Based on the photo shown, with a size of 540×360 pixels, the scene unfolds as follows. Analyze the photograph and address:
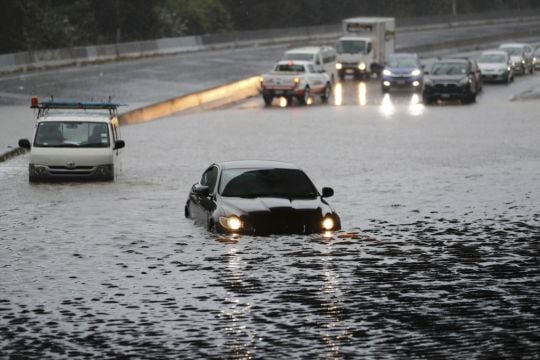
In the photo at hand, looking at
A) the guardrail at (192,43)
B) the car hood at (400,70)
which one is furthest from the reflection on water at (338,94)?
the guardrail at (192,43)

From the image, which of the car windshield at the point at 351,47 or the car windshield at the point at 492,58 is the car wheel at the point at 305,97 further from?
the car windshield at the point at 351,47

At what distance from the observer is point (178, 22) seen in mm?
103688

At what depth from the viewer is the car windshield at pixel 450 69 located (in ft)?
178

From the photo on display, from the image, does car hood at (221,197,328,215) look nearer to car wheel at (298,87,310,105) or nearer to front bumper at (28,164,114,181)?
front bumper at (28,164,114,181)

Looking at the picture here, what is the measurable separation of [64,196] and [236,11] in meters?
98.5

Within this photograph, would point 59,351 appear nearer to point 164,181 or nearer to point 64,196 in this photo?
point 64,196

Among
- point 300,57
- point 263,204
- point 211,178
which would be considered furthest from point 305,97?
point 263,204

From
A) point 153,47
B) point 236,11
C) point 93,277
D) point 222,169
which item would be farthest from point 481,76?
point 236,11

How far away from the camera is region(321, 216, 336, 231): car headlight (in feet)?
64.4

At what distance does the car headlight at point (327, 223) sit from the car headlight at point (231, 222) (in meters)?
1.19

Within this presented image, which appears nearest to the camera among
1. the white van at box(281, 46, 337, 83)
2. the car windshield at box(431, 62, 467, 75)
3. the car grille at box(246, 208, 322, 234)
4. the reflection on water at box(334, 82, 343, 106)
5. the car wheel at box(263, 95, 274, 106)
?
the car grille at box(246, 208, 322, 234)

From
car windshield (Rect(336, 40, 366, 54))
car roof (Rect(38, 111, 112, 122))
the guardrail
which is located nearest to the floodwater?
car roof (Rect(38, 111, 112, 122))

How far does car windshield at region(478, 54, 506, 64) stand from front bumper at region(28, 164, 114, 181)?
126 ft

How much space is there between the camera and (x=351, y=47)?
2692 inches
